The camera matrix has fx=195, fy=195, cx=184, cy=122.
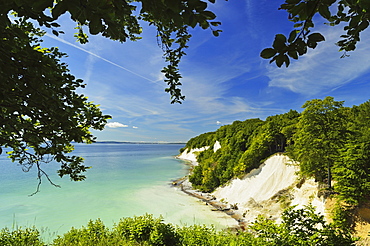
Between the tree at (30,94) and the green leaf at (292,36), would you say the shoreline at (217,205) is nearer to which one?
the tree at (30,94)

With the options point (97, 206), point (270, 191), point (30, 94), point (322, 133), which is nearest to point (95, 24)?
point (30, 94)

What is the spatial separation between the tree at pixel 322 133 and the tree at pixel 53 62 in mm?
13737

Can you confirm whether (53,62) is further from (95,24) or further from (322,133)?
(322,133)

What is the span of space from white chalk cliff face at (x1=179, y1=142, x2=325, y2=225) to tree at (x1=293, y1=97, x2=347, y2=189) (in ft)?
9.78

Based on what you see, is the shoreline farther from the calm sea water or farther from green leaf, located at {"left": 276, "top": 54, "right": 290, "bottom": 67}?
green leaf, located at {"left": 276, "top": 54, "right": 290, "bottom": 67}

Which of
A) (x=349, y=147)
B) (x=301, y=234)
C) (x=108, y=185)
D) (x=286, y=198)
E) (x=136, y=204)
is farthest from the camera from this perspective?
(x=108, y=185)

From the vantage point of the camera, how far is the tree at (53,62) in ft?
3.63

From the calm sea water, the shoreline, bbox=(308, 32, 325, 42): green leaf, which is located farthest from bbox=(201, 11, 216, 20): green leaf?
the shoreline

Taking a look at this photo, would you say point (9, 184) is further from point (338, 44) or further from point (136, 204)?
point (338, 44)

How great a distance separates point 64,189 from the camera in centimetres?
3200

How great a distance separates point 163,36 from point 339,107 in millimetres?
14713

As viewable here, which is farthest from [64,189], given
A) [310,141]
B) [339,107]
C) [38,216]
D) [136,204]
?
[339,107]

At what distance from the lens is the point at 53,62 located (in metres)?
2.77

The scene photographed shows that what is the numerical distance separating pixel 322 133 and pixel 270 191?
8691mm
